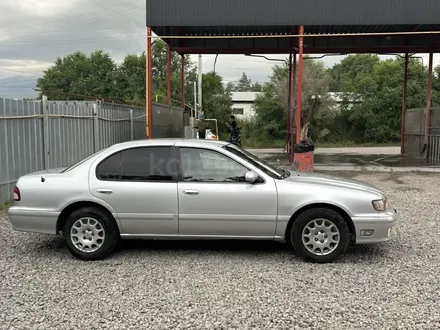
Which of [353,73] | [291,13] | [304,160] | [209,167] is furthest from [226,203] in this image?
[353,73]

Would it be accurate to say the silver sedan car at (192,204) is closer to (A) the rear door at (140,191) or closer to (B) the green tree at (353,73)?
(A) the rear door at (140,191)

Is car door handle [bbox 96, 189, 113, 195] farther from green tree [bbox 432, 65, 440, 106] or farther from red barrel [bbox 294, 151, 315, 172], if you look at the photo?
green tree [bbox 432, 65, 440, 106]

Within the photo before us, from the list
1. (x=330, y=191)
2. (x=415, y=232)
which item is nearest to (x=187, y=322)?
(x=330, y=191)

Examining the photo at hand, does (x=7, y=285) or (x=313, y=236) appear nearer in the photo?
(x=7, y=285)

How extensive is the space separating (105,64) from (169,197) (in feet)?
213

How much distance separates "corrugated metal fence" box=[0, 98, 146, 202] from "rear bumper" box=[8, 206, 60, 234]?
343 cm

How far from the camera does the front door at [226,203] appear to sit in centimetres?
516

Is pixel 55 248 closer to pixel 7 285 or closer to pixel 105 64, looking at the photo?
pixel 7 285

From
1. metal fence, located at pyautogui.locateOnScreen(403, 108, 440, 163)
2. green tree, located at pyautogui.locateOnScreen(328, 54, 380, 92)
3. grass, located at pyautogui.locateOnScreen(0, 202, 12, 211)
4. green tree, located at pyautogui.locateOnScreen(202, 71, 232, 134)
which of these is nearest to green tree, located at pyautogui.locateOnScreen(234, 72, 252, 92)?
green tree, located at pyautogui.locateOnScreen(328, 54, 380, 92)

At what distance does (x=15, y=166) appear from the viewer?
8.76m

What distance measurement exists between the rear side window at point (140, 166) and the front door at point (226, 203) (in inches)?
10.2

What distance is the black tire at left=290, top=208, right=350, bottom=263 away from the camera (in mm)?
5105

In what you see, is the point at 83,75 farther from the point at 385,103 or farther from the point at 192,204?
Answer: the point at 192,204

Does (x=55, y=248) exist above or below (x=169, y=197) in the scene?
below
